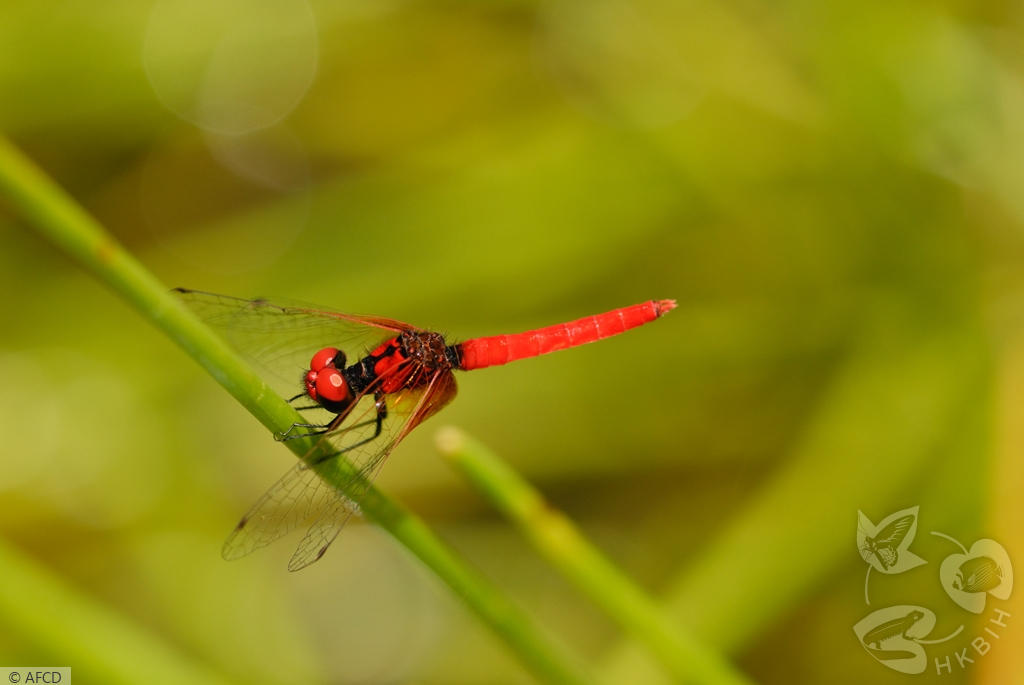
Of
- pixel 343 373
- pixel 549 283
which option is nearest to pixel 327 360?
pixel 343 373

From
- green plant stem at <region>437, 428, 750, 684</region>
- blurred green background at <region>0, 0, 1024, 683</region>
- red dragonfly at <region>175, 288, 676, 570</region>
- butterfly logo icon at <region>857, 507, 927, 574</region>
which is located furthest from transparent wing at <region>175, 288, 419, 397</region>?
butterfly logo icon at <region>857, 507, 927, 574</region>

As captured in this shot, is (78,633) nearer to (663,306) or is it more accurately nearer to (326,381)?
(326,381)

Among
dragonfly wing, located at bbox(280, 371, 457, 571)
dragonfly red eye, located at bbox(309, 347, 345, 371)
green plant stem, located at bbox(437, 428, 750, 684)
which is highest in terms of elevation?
dragonfly red eye, located at bbox(309, 347, 345, 371)

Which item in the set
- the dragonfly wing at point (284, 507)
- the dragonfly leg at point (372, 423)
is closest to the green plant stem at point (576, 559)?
the dragonfly leg at point (372, 423)

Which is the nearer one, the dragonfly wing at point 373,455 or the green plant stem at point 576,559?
the green plant stem at point 576,559

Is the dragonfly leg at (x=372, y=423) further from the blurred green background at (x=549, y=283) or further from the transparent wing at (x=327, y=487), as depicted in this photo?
the blurred green background at (x=549, y=283)

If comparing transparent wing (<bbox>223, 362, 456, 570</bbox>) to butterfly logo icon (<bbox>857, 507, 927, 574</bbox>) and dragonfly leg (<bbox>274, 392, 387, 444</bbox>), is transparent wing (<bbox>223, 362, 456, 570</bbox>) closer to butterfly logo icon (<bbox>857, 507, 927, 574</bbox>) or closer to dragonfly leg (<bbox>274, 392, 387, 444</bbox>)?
dragonfly leg (<bbox>274, 392, 387, 444</bbox>)
